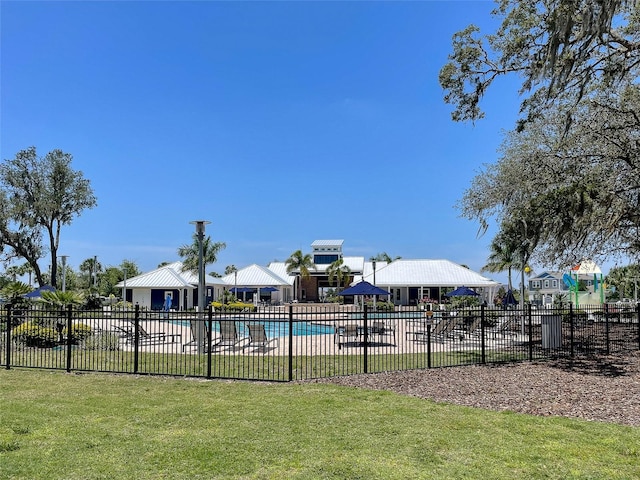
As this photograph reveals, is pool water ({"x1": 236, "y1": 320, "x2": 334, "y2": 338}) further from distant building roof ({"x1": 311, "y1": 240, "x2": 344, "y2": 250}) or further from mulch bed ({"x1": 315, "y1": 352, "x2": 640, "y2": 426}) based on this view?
distant building roof ({"x1": 311, "y1": 240, "x2": 344, "y2": 250})

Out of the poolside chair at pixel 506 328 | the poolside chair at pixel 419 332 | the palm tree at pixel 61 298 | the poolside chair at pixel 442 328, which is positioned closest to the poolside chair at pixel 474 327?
the poolside chair at pixel 442 328

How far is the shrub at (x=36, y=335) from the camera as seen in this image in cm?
1406

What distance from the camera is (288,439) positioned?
17.5 ft

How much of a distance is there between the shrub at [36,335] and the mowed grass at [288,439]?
7.14 m

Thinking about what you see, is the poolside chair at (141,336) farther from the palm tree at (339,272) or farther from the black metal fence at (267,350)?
the palm tree at (339,272)

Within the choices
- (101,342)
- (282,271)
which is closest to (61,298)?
(101,342)

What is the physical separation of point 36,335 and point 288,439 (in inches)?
468

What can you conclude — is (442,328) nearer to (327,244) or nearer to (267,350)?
(267,350)

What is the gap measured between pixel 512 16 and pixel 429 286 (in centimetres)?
3485

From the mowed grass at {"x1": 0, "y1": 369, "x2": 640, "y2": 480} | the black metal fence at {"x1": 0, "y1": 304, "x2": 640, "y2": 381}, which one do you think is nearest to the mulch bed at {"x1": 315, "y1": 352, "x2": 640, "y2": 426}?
the mowed grass at {"x1": 0, "y1": 369, "x2": 640, "y2": 480}

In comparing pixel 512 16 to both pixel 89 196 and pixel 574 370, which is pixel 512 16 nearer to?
pixel 574 370

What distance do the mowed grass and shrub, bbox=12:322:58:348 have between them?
7.14 meters

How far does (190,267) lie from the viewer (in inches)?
1864

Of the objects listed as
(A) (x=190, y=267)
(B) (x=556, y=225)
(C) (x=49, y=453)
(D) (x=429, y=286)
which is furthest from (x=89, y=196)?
(C) (x=49, y=453)
